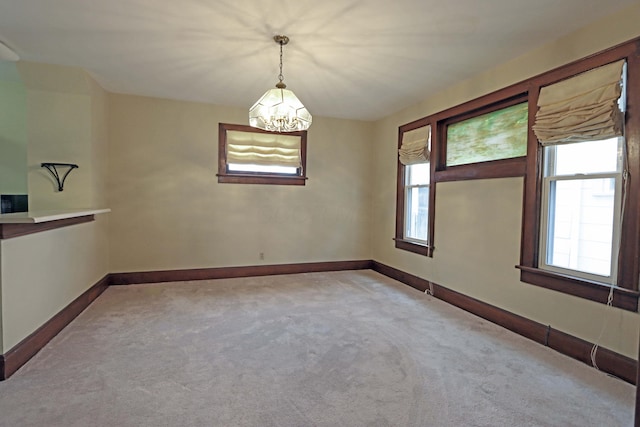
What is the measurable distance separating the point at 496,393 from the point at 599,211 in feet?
5.16

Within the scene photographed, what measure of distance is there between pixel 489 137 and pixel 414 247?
1.71m

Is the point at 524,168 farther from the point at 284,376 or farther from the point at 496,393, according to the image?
the point at 284,376

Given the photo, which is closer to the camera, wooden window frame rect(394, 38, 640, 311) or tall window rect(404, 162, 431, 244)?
wooden window frame rect(394, 38, 640, 311)

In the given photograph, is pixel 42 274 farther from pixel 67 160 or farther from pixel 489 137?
pixel 489 137

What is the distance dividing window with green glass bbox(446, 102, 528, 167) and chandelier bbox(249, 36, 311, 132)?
6.30 feet

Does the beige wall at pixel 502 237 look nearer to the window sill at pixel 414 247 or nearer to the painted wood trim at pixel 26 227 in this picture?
the window sill at pixel 414 247

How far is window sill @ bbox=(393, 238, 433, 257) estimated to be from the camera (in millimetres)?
4254

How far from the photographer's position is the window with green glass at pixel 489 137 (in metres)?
3.12

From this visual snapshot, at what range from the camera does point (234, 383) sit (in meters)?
2.12

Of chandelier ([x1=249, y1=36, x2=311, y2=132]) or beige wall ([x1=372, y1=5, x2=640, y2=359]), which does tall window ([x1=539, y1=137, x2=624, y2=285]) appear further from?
chandelier ([x1=249, y1=36, x2=311, y2=132])

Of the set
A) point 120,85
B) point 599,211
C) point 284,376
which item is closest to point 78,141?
point 120,85

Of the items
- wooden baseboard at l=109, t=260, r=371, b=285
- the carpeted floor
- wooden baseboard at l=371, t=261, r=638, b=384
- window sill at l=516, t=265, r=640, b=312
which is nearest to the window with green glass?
window sill at l=516, t=265, r=640, b=312

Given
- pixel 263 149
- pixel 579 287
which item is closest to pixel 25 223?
pixel 263 149

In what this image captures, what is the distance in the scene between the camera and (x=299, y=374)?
223 cm
